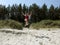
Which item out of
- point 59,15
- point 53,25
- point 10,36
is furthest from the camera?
point 59,15

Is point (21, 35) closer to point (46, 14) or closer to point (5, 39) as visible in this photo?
point (5, 39)

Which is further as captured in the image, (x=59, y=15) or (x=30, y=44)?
(x=59, y=15)

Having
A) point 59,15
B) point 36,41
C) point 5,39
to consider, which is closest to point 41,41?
point 36,41

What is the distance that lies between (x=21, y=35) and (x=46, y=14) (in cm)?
3414

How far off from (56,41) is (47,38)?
1.95 feet

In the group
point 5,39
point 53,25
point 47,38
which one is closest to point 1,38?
point 5,39

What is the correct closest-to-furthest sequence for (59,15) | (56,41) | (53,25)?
(56,41), (53,25), (59,15)

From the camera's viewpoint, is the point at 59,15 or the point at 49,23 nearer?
the point at 49,23

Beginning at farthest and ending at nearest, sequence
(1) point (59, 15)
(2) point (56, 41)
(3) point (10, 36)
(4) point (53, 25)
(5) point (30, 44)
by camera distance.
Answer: (1) point (59, 15)
(4) point (53, 25)
(3) point (10, 36)
(2) point (56, 41)
(5) point (30, 44)

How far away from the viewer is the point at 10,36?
358 inches

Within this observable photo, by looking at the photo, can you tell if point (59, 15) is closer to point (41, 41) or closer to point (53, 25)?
point (53, 25)

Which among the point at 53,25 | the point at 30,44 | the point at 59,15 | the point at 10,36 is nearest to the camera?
the point at 30,44

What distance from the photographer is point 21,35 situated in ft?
30.4

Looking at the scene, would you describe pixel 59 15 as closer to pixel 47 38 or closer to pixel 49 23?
pixel 49 23
